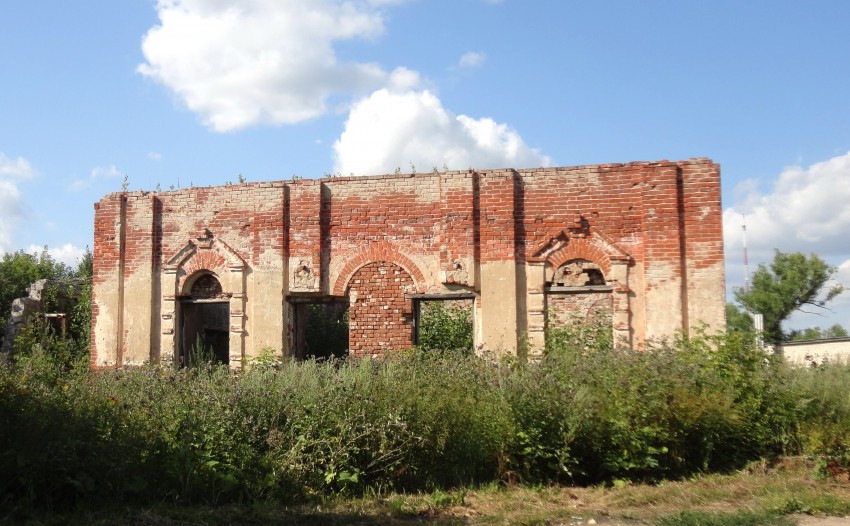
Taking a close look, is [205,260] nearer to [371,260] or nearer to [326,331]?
[371,260]

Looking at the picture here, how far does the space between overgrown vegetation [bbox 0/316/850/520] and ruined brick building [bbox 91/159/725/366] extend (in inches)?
96.7

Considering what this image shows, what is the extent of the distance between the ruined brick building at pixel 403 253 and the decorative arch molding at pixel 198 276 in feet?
0.09

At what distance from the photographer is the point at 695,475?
325 inches

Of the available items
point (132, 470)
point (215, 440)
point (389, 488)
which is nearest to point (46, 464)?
point (132, 470)

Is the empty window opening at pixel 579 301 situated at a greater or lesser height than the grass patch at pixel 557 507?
greater

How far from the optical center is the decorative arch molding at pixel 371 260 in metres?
12.8

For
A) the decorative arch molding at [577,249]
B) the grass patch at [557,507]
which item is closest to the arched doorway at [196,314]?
the decorative arch molding at [577,249]

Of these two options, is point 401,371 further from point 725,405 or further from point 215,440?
point 725,405

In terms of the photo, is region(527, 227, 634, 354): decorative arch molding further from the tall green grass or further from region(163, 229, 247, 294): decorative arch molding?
region(163, 229, 247, 294): decorative arch molding

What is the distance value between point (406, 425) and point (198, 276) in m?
7.85

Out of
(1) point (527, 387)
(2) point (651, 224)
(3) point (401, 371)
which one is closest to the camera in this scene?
(1) point (527, 387)

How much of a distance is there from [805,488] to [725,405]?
1168 mm

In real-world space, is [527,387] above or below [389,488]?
above

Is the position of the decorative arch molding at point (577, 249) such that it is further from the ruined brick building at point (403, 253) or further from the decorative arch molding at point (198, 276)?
the decorative arch molding at point (198, 276)
